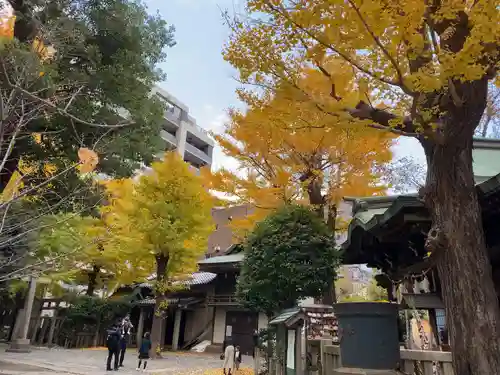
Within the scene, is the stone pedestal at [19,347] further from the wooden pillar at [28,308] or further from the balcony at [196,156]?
the balcony at [196,156]

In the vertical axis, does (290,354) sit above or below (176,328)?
below

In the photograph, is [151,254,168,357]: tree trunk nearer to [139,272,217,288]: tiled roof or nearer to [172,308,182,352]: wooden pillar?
[139,272,217,288]: tiled roof

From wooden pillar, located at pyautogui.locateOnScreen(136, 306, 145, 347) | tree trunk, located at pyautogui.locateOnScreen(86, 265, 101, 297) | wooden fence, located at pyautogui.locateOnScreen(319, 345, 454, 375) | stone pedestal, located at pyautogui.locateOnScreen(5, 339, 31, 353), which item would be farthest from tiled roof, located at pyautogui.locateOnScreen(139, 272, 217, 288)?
wooden fence, located at pyautogui.locateOnScreen(319, 345, 454, 375)

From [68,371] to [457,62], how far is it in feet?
43.3

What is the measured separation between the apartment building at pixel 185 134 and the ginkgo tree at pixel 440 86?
41078 mm

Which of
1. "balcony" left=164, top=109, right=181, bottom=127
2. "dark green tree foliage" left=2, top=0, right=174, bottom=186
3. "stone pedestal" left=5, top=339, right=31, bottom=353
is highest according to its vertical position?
"balcony" left=164, top=109, right=181, bottom=127

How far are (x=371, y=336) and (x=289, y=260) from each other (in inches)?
187

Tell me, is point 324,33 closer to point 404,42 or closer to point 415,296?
point 404,42

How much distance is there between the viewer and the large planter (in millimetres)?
4496

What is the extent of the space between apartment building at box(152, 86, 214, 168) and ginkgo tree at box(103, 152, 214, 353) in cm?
2700

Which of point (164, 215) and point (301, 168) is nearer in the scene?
point (301, 168)

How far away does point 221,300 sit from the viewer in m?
24.4

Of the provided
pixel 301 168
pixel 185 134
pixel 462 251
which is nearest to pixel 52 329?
pixel 301 168

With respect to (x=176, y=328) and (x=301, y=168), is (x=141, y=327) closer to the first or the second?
(x=176, y=328)
